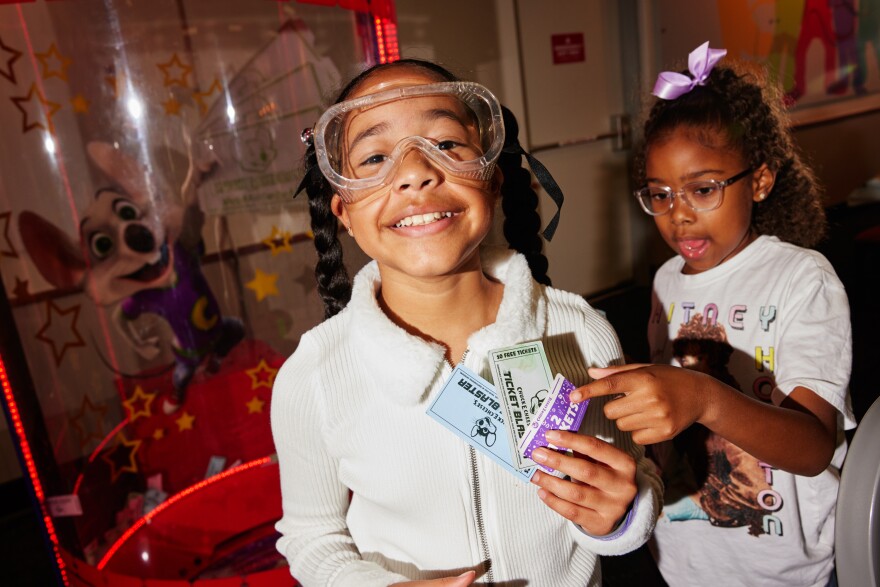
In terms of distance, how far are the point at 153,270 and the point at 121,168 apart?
0.33 metres

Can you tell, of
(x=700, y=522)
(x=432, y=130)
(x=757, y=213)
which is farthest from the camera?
(x=757, y=213)

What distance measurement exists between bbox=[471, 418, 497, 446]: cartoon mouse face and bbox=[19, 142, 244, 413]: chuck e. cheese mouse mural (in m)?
1.46

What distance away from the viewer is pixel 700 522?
1354 millimetres

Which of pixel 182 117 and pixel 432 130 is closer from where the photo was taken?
pixel 432 130

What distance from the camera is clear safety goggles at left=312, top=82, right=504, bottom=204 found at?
3.17 ft

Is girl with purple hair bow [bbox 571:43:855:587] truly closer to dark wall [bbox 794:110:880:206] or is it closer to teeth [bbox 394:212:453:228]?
teeth [bbox 394:212:453:228]

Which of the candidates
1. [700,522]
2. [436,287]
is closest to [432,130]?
[436,287]

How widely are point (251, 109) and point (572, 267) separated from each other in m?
3.34

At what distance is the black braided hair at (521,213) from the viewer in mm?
1231

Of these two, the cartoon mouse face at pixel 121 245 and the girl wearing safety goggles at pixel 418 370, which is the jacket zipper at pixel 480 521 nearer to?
the girl wearing safety goggles at pixel 418 370

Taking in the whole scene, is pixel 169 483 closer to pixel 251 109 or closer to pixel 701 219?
pixel 251 109

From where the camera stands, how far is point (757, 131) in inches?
59.8

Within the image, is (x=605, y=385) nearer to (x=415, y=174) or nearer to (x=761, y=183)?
(x=415, y=174)

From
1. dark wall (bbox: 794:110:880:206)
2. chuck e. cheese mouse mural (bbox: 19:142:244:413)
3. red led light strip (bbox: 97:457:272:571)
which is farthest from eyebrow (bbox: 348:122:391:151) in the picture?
dark wall (bbox: 794:110:880:206)
